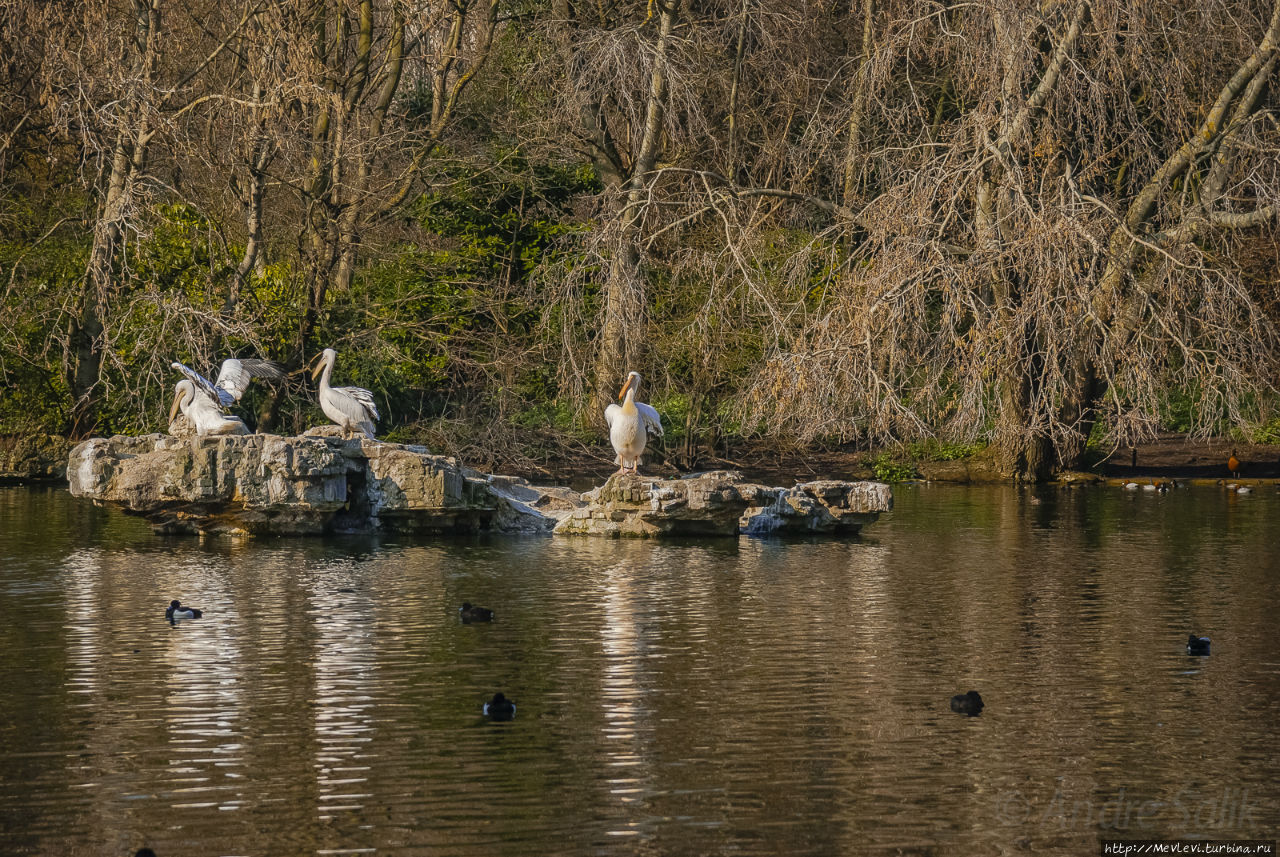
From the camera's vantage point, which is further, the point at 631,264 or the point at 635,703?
the point at 631,264

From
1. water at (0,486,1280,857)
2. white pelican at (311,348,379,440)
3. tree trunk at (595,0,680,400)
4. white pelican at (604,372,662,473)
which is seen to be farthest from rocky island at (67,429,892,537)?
tree trunk at (595,0,680,400)

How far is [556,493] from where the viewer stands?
701 inches

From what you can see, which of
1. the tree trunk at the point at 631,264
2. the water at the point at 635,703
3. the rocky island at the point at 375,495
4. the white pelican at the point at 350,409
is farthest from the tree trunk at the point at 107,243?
the water at the point at 635,703

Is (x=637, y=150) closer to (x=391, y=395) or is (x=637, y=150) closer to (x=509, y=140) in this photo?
(x=509, y=140)

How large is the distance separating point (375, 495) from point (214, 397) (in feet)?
6.82

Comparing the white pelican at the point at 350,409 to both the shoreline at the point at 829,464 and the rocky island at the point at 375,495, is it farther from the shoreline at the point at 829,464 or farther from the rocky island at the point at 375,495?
the shoreline at the point at 829,464

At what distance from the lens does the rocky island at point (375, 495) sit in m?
15.7

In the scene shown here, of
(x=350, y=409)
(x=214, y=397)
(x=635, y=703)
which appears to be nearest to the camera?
(x=635, y=703)

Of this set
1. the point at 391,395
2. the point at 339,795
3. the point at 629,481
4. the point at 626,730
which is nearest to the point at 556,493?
the point at 629,481

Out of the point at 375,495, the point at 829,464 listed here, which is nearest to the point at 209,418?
the point at 375,495

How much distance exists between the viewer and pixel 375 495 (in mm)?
16641

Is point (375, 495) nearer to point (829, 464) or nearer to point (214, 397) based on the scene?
point (214, 397)

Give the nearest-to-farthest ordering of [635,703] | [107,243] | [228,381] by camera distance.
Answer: [635,703], [228,381], [107,243]

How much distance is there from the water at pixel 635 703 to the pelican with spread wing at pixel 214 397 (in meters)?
2.23
